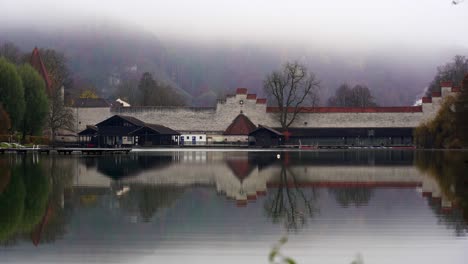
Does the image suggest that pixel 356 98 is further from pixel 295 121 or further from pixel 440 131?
pixel 440 131

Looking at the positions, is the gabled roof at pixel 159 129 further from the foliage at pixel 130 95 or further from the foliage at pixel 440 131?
the foliage at pixel 130 95

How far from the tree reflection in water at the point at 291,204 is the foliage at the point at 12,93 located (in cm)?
3298

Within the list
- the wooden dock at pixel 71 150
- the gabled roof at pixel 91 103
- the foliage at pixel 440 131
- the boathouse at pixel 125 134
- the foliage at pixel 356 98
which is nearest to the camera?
the wooden dock at pixel 71 150

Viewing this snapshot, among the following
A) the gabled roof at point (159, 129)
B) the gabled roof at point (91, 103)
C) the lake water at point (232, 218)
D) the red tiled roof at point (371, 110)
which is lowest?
the lake water at point (232, 218)

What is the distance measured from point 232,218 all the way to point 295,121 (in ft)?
201

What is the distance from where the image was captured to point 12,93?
52750 mm

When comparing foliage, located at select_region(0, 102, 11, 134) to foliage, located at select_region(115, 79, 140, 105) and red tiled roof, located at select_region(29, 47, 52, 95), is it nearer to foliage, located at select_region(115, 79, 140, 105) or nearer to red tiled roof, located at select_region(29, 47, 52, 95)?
red tiled roof, located at select_region(29, 47, 52, 95)

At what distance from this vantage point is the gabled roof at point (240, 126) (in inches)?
2992

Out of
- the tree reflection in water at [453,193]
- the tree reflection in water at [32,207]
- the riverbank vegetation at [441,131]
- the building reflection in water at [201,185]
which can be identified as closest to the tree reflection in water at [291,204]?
the building reflection in water at [201,185]

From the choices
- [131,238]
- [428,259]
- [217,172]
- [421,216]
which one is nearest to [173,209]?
[131,238]

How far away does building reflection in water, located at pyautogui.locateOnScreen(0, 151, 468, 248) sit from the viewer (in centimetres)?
1614

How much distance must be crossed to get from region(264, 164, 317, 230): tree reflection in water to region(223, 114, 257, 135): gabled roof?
4987cm

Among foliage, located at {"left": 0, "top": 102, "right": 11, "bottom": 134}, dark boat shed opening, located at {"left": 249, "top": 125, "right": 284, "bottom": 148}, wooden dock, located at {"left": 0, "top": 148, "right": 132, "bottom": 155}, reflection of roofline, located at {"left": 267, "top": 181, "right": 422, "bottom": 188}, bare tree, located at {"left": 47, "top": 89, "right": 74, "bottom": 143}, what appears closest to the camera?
reflection of roofline, located at {"left": 267, "top": 181, "right": 422, "bottom": 188}

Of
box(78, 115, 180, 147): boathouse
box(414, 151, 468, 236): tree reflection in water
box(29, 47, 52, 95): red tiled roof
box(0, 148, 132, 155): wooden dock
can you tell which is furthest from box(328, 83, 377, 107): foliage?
box(414, 151, 468, 236): tree reflection in water
